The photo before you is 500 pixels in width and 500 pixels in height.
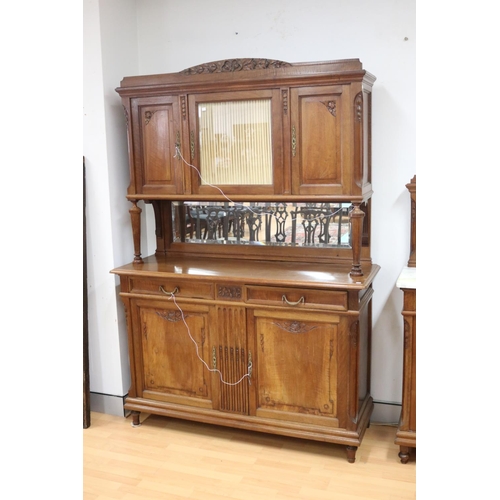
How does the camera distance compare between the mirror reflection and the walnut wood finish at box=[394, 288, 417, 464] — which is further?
the mirror reflection

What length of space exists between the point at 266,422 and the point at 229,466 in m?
0.28

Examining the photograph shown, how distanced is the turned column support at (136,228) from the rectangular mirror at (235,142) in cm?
46

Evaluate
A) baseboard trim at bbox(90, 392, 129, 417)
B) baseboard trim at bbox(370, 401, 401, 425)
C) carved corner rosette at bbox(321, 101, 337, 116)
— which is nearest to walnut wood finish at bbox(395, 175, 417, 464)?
baseboard trim at bbox(370, 401, 401, 425)

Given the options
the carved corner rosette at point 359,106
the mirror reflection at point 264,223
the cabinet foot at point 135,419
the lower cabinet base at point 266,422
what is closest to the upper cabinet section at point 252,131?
the carved corner rosette at point 359,106

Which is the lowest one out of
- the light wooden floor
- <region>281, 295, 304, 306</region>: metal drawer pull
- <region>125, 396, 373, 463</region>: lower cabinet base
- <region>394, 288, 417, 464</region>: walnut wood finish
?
the light wooden floor

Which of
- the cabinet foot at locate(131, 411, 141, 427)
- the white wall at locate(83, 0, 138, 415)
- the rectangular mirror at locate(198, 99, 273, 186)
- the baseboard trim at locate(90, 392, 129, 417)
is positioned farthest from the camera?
the baseboard trim at locate(90, 392, 129, 417)

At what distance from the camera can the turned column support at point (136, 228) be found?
3.21m

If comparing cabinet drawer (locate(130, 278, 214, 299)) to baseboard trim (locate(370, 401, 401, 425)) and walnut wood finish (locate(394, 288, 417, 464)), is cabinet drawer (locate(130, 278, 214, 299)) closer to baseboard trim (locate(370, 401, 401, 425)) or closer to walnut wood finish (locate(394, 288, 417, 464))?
walnut wood finish (locate(394, 288, 417, 464))

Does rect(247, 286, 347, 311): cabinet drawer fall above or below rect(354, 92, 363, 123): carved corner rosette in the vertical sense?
below

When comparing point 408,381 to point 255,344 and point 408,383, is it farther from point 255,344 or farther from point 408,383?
point 255,344

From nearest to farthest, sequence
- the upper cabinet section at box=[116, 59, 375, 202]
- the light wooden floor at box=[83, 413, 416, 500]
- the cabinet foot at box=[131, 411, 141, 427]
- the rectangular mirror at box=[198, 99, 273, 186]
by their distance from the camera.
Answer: the light wooden floor at box=[83, 413, 416, 500] → the upper cabinet section at box=[116, 59, 375, 202] → the rectangular mirror at box=[198, 99, 273, 186] → the cabinet foot at box=[131, 411, 141, 427]

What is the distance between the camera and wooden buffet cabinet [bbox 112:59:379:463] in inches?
108
